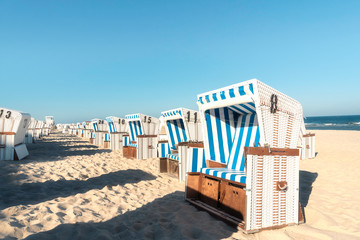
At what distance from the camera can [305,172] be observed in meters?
7.53

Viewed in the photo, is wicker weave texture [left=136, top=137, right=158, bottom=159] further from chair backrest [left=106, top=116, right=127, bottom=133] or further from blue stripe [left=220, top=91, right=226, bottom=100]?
blue stripe [left=220, top=91, right=226, bottom=100]

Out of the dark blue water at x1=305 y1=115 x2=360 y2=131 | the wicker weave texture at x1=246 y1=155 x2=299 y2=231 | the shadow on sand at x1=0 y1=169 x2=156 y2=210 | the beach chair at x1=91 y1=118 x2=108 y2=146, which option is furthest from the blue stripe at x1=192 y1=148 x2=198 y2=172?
the dark blue water at x1=305 y1=115 x2=360 y2=131

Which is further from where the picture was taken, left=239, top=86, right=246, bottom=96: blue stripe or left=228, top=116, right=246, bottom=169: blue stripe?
left=228, top=116, right=246, bottom=169: blue stripe

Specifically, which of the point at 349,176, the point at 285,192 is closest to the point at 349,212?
the point at 285,192

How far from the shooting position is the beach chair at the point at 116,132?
47.2ft

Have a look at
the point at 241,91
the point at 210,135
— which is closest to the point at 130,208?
the point at 210,135

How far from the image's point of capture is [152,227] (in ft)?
11.2

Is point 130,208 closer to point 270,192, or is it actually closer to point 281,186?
point 270,192

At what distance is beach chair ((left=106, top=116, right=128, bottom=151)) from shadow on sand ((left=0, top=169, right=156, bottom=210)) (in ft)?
23.7

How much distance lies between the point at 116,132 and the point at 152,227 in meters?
11.7

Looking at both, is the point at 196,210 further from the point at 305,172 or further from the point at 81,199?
the point at 305,172

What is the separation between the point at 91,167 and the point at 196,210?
5281mm

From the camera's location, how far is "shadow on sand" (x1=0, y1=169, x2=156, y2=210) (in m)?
4.60

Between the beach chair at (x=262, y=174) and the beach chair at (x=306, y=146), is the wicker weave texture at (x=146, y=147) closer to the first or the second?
the beach chair at (x=262, y=174)
